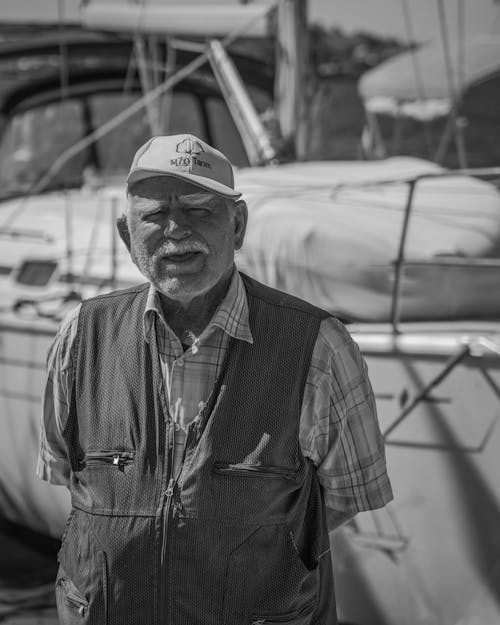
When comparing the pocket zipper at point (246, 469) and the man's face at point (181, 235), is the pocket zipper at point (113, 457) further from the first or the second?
the man's face at point (181, 235)

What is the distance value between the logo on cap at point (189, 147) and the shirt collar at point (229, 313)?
0.85ft

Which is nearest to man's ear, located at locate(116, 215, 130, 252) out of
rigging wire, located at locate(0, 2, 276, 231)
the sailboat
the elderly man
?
the elderly man

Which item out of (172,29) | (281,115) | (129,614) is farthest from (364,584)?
(172,29)

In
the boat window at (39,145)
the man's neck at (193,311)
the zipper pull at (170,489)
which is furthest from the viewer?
the boat window at (39,145)

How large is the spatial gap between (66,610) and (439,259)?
2125mm

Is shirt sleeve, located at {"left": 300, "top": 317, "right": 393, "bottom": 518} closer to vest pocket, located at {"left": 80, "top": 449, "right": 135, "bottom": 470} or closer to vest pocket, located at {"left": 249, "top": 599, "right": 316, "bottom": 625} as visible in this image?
vest pocket, located at {"left": 249, "top": 599, "right": 316, "bottom": 625}

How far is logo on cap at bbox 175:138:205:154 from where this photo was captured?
5.66 ft

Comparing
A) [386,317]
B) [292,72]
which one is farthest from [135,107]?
[386,317]

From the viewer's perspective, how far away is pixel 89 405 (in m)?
1.79

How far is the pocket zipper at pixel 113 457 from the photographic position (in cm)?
173

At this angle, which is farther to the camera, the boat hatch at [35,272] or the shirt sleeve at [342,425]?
the boat hatch at [35,272]

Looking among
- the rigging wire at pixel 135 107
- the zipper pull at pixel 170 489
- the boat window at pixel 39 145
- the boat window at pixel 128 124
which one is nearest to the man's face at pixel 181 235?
the zipper pull at pixel 170 489

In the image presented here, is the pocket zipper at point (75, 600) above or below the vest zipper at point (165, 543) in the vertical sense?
below

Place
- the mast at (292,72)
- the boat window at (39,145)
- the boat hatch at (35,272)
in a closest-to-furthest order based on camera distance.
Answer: the boat hatch at (35,272)
the mast at (292,72)
the boat window at (39,145)
